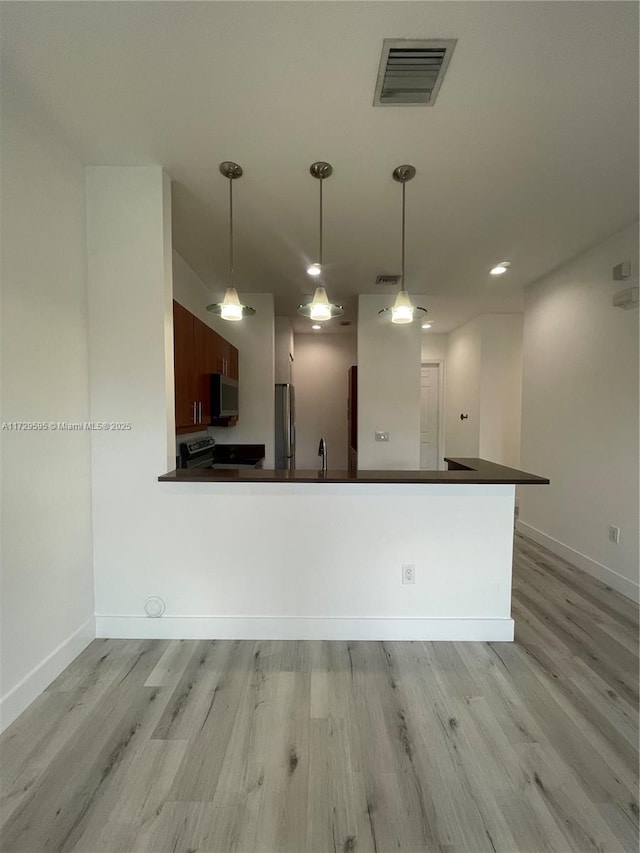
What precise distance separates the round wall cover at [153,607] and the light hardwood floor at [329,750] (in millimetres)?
166

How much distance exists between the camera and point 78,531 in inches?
76.3

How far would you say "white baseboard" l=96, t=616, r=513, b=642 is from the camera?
6.69 feet

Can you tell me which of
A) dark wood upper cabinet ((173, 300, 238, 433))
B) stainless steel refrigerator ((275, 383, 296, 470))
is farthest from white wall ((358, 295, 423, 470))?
dark wood upper cabinet ((173, 300, 238, 433))

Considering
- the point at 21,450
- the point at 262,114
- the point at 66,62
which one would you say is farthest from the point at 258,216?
the point at 21,450

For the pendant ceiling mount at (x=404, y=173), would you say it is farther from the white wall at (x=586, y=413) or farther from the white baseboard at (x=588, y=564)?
the white baseboard at (x=588, y=564)

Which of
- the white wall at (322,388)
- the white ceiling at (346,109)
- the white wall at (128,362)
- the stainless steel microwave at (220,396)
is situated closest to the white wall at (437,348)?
the white wall at (322,388)

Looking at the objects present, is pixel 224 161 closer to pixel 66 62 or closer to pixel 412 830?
pixel 66 62

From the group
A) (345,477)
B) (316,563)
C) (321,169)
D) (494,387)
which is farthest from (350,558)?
(494,387)

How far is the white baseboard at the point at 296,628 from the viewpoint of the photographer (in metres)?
2.04

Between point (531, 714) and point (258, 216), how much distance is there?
10.9 feet

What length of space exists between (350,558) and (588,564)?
2.43 m

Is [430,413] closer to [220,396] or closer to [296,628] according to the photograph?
[220,396]

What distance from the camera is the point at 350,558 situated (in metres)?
2.04

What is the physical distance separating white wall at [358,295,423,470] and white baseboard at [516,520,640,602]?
1.48 meters
